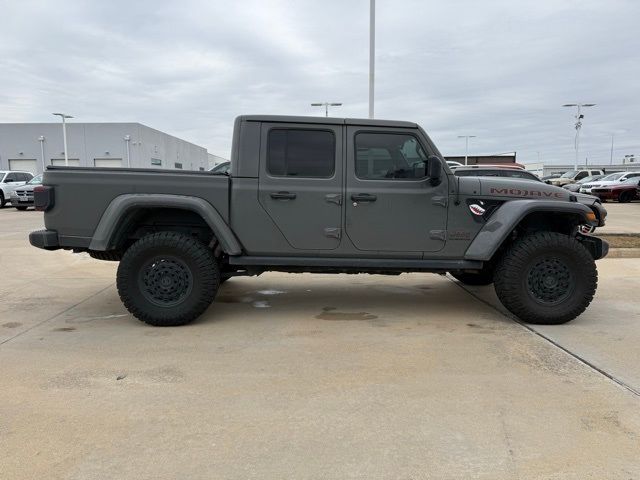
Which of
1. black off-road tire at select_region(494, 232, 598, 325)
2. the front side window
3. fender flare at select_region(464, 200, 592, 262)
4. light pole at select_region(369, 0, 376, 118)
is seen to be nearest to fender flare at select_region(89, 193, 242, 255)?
the front side window

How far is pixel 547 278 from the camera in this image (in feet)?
15.6

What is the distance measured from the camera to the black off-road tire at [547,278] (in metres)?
4.70

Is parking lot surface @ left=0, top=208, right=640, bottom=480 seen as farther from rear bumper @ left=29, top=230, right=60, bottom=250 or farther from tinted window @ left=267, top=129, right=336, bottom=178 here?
tinted window @ left=267, top=129, right=336, bottom=178

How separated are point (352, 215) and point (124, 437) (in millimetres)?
2775

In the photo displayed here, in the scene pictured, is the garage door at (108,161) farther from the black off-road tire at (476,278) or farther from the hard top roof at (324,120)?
the hard top roof at (324,120)

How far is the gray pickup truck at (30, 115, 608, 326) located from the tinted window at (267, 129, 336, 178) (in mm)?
10

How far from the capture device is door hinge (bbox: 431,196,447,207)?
467 cm

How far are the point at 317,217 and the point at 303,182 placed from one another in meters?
0.37

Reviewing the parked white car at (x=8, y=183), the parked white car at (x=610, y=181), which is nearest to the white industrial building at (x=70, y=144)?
the parked white car at (x=8, y=183)

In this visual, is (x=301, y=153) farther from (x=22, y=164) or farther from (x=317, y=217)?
(x=22, y=164)

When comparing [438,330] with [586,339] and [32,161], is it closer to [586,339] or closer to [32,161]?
[586,339]

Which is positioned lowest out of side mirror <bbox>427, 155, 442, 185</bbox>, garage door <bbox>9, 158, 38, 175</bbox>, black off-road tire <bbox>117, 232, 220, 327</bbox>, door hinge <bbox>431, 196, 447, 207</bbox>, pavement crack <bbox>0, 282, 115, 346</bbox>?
pavement crack <bbox>0, 282, 115, 346</bbox>

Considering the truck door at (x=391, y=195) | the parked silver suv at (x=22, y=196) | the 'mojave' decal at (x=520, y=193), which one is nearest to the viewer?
the truck door at (x=391, y=195)

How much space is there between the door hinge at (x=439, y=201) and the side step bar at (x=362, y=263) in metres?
0.56
